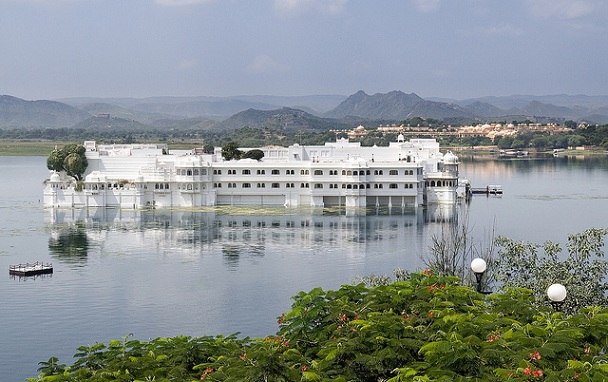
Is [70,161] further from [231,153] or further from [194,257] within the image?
[194,257]

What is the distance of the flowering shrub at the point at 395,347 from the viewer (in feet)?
29.1

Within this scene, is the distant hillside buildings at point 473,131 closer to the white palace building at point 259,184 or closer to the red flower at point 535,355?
the white palace building at point 259,184

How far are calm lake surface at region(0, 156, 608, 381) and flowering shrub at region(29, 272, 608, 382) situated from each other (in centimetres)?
817

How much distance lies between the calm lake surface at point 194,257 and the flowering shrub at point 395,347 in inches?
321

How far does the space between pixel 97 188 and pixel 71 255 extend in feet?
47.1

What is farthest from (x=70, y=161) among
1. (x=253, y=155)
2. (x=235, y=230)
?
(x=235, y=230)

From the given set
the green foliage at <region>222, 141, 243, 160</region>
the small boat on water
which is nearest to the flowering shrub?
the green foliage at <region>222, 141, 243, 160</region>

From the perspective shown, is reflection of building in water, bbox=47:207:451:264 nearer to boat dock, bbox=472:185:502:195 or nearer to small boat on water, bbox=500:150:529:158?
boat dock, bbox=472:185:502:195

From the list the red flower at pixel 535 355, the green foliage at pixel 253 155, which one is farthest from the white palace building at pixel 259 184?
the red flower at pixel 535 355

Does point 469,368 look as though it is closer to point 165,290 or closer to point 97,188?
point 165,290

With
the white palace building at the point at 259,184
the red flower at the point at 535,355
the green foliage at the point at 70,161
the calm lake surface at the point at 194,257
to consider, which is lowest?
the calm lake surface at the point at 194,257

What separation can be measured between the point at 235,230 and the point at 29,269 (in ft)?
34.0

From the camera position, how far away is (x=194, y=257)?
30.4 meters

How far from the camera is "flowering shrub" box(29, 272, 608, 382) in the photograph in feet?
29.1
